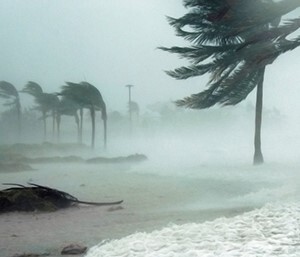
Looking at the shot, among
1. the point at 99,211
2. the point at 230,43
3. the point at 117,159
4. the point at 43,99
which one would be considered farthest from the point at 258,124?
the point at 99,211

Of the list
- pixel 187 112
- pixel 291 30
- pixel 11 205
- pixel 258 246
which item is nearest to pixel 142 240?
pixel 258 246

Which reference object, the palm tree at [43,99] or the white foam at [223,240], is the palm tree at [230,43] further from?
the white foam at [223,240]

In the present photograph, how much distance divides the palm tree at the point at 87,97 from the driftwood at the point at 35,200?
9.54ft

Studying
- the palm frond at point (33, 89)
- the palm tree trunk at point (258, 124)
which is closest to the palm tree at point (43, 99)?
the palm frond at point (33, 89)

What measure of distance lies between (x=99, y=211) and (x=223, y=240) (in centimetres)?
299

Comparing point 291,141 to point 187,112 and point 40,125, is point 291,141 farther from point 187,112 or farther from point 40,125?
point 40,125

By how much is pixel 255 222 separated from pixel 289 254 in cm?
102

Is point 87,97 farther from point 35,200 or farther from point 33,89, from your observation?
point 35,200

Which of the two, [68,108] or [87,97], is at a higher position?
[87,97]

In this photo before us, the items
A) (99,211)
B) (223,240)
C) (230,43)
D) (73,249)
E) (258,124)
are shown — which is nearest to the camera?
(223,240)

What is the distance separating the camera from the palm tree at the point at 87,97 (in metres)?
9.66

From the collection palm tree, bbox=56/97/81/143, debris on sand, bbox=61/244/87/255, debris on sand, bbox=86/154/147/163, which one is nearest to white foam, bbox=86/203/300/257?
debris on sand, bbox=61/244/87/255

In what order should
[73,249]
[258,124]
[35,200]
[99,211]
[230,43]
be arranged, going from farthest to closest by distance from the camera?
[258,124] < [230,43] < [35,200] < [99,211] < [73,249]

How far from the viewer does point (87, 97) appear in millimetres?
9883
